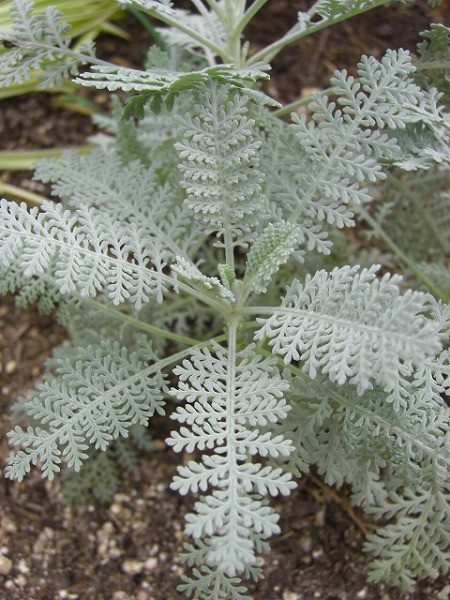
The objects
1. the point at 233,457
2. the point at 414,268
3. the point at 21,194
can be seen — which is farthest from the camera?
the point at 21,194

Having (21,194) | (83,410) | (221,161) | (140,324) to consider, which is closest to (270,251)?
(221,161)

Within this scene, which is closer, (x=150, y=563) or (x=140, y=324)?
(x=140, y=324)

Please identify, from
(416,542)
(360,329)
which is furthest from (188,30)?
(416,542)

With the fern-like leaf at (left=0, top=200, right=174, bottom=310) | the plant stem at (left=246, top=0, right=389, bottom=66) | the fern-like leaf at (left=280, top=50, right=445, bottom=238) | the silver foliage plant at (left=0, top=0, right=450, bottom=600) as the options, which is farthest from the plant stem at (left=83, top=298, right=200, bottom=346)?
the plant stem at (left=246, top=0, right=389, bottom=66)

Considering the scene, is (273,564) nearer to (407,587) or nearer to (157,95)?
(407,587)

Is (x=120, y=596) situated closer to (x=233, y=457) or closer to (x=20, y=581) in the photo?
(x=20, y=581)

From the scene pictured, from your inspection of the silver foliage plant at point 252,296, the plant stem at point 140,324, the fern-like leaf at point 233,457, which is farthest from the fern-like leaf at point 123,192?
the fern-like leaf at point 233,457

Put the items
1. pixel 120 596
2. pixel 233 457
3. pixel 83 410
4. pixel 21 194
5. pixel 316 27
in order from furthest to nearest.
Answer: pixel 21 194, pixel 120 596, pixel 316 27, pixel 83 410, pixel 233 457

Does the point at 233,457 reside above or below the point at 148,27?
below

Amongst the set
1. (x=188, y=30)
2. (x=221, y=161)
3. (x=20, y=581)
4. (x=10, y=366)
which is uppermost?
(x=188, y=30)
